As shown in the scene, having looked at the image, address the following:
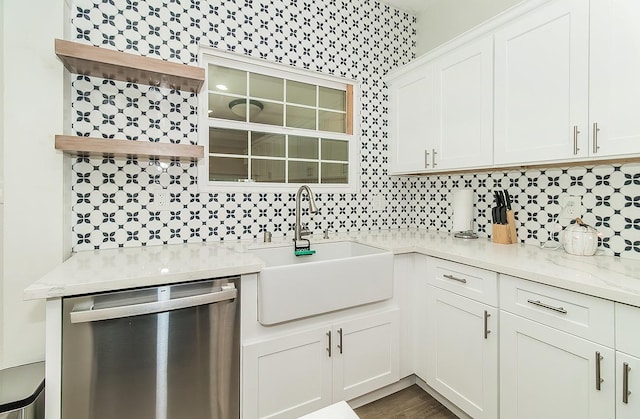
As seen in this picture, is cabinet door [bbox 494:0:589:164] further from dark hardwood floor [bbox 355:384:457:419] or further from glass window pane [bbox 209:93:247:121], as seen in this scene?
glass window pane [bbox 209:93:247:121]

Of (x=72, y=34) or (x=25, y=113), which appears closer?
(x=25, y=113)

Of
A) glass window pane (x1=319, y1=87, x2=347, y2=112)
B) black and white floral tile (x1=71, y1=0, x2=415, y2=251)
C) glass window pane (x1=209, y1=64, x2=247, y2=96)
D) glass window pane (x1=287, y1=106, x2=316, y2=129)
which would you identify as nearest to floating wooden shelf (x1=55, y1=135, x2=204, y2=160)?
black and white floral tile (x1=71, y1=0, x2=415, y2=251)

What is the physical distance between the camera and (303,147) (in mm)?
2316

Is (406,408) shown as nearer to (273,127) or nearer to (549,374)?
(549,374)

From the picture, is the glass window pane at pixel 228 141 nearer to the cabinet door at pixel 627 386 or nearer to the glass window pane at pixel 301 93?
the glass window pane at pixel 301 93

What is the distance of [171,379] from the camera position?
1.22 meters

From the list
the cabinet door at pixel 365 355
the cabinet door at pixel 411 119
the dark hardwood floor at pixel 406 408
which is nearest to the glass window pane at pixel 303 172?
the cabinet door at pixel 411 119

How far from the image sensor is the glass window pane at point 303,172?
2.26 metres

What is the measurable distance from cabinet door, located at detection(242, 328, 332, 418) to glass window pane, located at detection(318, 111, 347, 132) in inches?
62.6

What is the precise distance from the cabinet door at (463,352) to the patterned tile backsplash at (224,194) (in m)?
0.76

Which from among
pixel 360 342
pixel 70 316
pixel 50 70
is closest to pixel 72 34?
pixel 50 70

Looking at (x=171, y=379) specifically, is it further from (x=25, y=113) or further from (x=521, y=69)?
(x=521, y=69)

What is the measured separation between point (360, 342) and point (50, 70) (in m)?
2.15

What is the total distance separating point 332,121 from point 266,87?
2.00 ft
